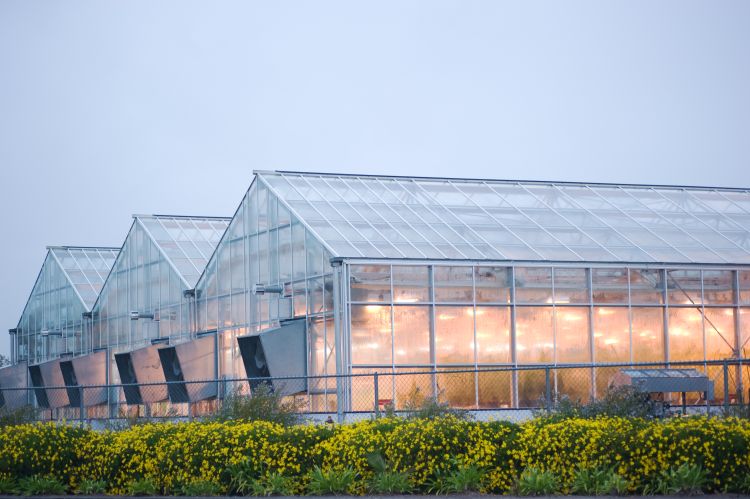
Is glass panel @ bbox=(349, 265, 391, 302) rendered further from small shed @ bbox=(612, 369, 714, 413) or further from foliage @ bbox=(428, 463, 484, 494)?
foliage @ bbox=(428, 463, 484, 494)

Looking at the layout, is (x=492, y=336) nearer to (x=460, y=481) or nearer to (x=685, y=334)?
(x=685, y=334)

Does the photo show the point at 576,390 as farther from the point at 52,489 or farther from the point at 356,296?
the point at 52,489

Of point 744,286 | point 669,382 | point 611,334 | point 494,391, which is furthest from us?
point 744,286

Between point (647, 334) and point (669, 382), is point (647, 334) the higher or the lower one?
the higher one

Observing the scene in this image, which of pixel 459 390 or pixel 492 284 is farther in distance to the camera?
pixel 492 284

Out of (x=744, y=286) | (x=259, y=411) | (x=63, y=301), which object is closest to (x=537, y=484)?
(x=259, y=411)

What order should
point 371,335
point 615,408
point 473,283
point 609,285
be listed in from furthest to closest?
point 609,285 → point 473,283 → point 371,335 → point 615,408

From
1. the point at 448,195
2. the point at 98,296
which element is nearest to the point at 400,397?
the point at 448,195

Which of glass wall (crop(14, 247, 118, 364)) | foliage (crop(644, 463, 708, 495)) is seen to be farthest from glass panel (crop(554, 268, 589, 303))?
glass wall (crop(14, 247, 118, 364))

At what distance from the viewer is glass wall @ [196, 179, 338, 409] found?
90.8 feet

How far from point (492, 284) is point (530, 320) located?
54.7 inches

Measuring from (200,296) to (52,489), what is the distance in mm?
20136

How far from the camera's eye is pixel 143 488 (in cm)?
1509

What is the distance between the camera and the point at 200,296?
35562mm
